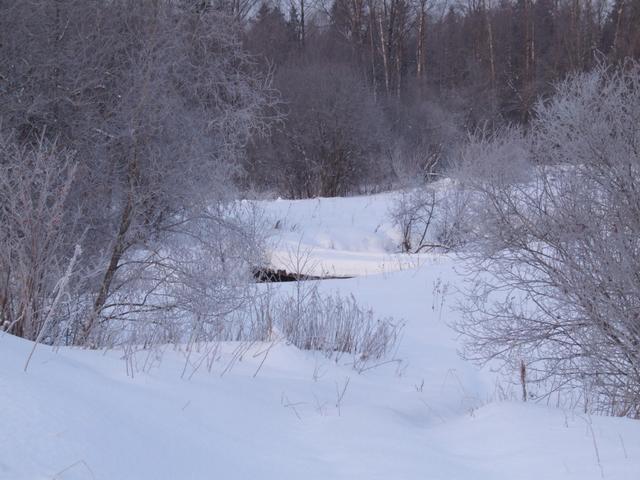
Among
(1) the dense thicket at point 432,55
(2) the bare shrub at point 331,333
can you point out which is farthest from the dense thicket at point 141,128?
(1) the dense thicket at point 432,55

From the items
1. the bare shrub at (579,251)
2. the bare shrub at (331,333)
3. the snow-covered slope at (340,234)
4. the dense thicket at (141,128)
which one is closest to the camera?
the bare shrub at (579,251)

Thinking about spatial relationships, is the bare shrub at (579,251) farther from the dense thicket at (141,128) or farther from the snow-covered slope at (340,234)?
the snow-covered slope at (340,234)

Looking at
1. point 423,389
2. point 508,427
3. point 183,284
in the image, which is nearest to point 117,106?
point 183,284

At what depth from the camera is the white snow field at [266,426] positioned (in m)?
2.39

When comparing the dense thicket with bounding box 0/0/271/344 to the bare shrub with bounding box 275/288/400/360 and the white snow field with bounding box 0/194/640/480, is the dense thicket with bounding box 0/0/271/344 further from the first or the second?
the white snow field with bounding box 0/194/640/480

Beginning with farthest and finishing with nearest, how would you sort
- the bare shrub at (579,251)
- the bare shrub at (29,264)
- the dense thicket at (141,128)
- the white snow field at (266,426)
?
1. the dense thicket at (141,128)
2. the bare shrub at (579,251)
3. the bare shrub at (29,264)
4. the white snow field at (266,426)

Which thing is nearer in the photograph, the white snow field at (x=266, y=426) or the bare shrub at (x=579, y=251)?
the white snow field at (x=266, y=426)

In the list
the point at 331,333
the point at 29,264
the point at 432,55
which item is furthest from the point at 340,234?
the point at 432,55

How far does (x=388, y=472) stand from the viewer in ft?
9.60

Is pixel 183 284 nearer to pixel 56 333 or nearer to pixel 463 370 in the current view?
pixel 56 333

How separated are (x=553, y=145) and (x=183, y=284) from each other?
4987 millimetres

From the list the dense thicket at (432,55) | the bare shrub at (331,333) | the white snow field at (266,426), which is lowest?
the bare shrub at (331,333)

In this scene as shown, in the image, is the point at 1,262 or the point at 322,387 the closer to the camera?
the point at 322,387

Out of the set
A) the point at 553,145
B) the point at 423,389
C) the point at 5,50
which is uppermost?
the point at 5,50
